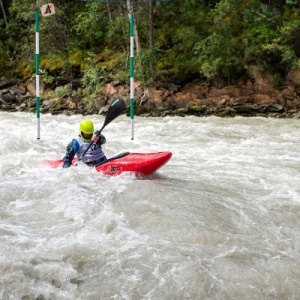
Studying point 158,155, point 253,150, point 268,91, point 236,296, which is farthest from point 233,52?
point 236,296

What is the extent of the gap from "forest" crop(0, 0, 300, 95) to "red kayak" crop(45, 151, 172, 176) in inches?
305

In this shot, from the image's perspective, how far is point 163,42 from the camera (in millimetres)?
14758

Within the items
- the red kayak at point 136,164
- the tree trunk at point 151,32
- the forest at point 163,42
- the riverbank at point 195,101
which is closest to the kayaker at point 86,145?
the red kayak at point 136,164

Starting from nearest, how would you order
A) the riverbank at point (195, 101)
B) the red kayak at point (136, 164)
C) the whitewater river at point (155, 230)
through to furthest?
the whitewater river at point (155, 230)
the red kayak at point (136, 164)
the riverbank at point (195, 101)

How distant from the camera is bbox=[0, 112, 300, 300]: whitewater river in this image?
2684 mm

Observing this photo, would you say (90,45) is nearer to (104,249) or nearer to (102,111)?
(102,111)

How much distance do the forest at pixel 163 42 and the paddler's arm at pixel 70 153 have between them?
24.7 feet

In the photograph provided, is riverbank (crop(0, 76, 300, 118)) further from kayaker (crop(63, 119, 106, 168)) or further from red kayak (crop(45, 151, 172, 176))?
red kayak (crop(45, 151, 172, 176))

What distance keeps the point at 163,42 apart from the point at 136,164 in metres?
10.4

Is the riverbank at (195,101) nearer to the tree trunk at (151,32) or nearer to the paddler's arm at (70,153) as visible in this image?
the tree trunk at (151,32)

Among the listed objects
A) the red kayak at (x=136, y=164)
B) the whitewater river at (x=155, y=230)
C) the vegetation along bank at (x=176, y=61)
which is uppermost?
the vegetation along bank at (x=176, y=61)

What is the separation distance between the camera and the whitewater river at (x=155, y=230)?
268cm

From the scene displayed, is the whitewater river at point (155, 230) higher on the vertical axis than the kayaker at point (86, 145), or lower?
lower

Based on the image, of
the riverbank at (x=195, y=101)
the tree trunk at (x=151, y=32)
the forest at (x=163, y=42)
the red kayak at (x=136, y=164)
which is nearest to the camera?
the red kayak at (x=136, y=164)
